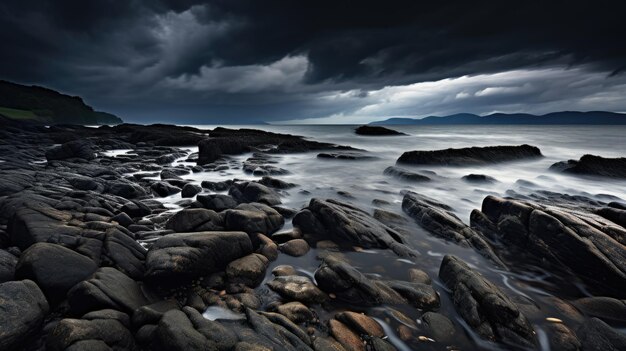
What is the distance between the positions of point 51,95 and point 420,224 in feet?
677

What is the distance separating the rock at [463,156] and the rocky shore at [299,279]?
1519 cm

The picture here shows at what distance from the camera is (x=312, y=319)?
4.79 m

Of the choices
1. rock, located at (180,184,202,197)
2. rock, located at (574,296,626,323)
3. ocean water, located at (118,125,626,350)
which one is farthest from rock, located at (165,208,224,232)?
rock, located at (574,296,626,323)

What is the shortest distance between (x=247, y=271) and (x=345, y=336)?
8.17 feet

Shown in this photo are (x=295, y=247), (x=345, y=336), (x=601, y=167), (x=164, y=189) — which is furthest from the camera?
(x=601, y=167)

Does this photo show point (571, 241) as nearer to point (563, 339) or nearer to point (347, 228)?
point (563, 339)

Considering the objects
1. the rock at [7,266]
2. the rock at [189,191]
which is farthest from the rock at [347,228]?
the rock at [7,266]

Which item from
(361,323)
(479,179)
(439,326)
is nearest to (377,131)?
(479,179)

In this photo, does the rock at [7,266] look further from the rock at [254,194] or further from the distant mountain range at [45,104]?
the distant mountain range at [45,104]

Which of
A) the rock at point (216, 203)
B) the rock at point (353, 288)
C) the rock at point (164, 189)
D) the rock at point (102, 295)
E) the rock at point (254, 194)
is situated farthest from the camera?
the rock at point (164, 189)

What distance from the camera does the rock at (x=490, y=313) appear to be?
4.66m

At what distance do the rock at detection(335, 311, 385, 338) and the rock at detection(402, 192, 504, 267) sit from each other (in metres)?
4.56

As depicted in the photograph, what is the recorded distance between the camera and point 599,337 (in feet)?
14.8

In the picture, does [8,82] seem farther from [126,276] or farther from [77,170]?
[126,276]
